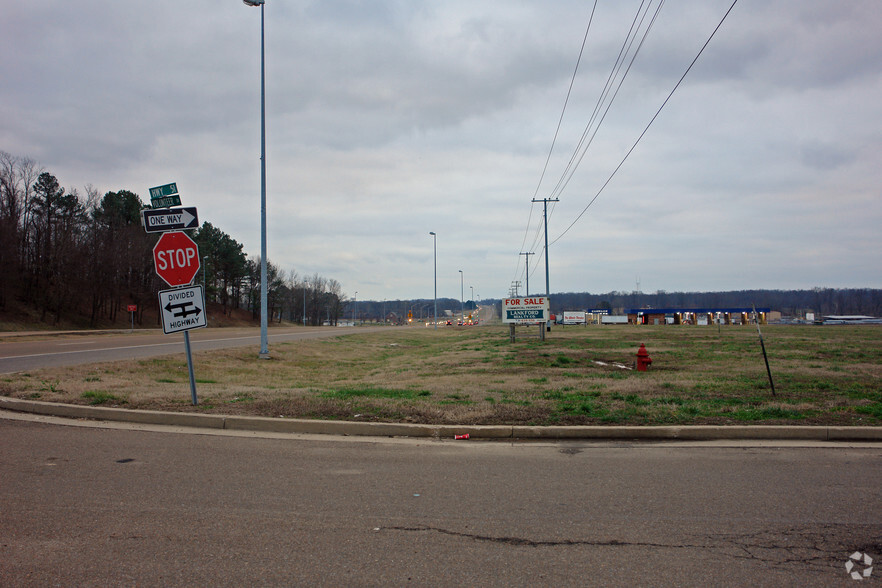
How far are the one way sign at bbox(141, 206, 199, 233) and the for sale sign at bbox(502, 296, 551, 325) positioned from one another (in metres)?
26.4

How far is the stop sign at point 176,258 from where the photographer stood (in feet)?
33.5

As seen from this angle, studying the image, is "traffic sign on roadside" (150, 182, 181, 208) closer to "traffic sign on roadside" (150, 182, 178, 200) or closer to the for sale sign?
"traffic sign on roadside" (150, 182, 178, 200)

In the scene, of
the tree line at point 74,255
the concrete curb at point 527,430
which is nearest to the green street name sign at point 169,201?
the concrete curb at point 527,430

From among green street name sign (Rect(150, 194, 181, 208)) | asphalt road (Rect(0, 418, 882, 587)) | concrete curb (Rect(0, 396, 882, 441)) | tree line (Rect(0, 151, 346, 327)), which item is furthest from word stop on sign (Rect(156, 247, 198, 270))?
tree line (Rect(0, 151, 346, 327))

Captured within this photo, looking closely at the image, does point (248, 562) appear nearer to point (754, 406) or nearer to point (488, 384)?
point (754, 406)

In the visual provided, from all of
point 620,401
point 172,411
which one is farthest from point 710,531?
point 172,411

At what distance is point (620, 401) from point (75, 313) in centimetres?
7050

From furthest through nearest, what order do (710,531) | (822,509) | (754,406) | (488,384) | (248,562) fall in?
1. (488,384)
2. (754,406)
3. (822,509)
4. (710,531)
5. (248,562)

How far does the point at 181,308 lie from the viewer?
401 inches

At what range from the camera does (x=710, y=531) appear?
14.8ft

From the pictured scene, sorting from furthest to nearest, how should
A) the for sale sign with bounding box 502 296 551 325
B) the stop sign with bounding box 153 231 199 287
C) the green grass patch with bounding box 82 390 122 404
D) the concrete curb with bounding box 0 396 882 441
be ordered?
the for sale sign with bounding box 502 296 551 325
the stop sign with bounding box 153 231 199 287
the green grass patch with bounding box 82 390 122 404
the concrete curb with bounding box 0 396 882 441

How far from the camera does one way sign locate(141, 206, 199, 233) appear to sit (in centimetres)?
1011

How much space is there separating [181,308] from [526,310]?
26.9 m

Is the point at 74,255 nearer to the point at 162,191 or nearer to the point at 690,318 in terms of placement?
the point at 162,191
